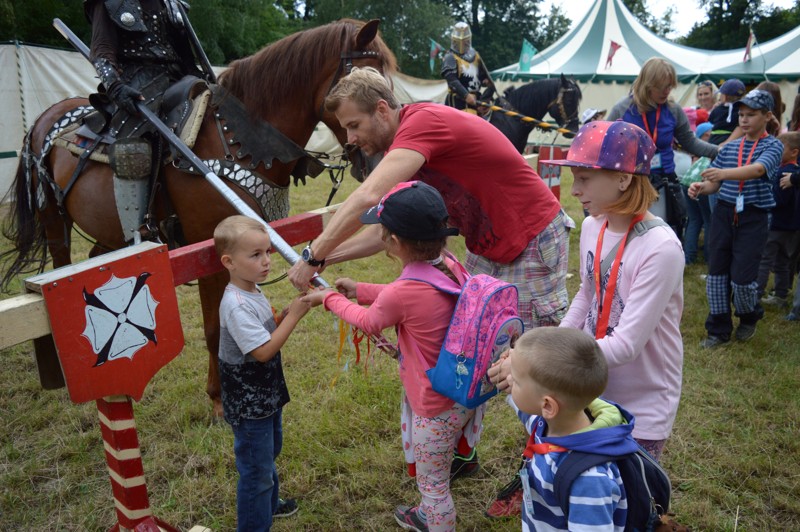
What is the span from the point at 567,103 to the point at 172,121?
595 cm

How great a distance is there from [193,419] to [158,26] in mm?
2287

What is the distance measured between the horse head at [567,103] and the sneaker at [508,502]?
5935 mm

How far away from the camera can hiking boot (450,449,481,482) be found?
277 cm

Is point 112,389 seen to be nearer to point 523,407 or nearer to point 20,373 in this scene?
point 523,407

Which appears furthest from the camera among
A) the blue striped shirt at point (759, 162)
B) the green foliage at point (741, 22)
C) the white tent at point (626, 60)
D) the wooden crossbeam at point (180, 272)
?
the green foliage at point (741, 22)

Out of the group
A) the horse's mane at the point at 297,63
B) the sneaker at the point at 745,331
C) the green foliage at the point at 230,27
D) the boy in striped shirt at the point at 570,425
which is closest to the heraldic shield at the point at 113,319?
the boy in striped shirt at the point at 570,425

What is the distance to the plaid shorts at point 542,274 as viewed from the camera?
2.25 m

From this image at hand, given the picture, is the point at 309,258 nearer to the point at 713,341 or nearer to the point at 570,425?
the point at 570,425

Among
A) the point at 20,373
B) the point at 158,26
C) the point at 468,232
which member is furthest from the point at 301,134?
the point at 20,373

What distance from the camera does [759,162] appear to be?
391 cm

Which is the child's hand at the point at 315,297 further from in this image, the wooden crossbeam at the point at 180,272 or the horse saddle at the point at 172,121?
the horse saddle at the point at 172,121

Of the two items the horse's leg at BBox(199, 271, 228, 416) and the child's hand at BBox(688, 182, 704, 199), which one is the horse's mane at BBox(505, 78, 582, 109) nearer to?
the child's hand at BBox(688, 182, 704, 199)

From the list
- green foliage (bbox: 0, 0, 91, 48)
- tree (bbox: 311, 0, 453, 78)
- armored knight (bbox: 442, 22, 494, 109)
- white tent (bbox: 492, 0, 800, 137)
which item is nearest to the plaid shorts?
armored knight (bbox: 442, 22, 494, 109)

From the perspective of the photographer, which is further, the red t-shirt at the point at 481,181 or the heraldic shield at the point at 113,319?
the red t-shirt at the point at 481,181
